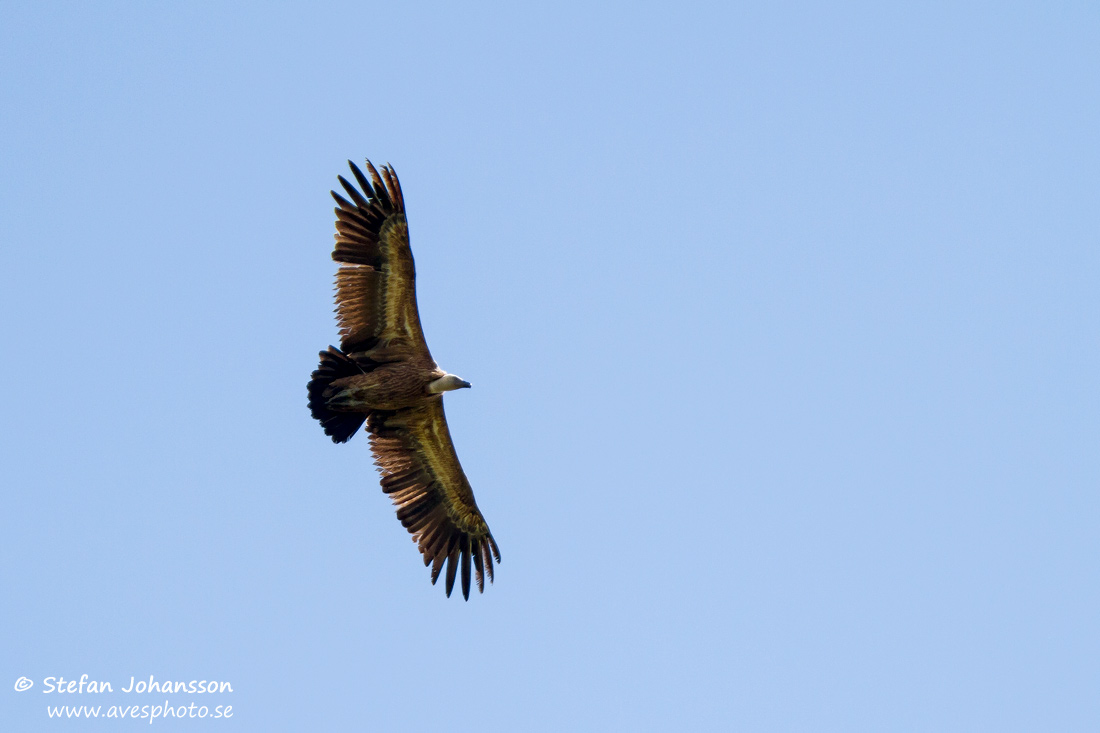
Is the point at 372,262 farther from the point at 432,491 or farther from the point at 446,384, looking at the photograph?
the point at 432,491

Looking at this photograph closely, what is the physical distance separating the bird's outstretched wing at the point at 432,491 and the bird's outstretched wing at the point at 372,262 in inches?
56.7

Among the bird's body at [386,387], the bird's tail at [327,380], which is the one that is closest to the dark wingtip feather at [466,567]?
the bird's body at [386,387]

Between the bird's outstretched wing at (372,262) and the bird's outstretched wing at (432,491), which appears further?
the bird's outstretched wing at (432,491)

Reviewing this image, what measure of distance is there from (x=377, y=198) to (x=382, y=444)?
10.8 ft

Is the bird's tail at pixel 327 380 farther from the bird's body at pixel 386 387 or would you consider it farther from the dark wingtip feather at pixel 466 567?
the dark wingtip feather at pixel 466 567

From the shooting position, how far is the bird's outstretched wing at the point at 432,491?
17297 millimetres

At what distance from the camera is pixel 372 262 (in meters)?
16.1

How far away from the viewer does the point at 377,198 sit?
16.0 m

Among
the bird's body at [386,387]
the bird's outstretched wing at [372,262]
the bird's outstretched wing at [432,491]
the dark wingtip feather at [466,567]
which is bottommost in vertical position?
the dark wingtip feather at [466,567]

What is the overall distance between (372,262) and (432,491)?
3.33m

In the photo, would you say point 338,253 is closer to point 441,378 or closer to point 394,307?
point 394,307

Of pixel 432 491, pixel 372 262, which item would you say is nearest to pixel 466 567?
pixel 432 491

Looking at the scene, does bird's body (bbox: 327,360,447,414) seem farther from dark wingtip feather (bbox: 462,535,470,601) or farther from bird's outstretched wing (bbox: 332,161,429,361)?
dark wingtip feather (bbox: 462,535,470,601)

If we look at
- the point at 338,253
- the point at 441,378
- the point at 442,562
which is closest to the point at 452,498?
the point at 442,562
